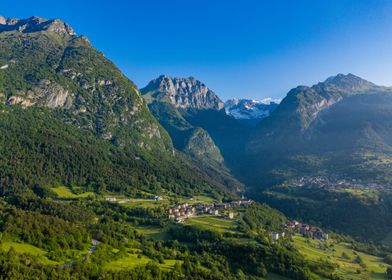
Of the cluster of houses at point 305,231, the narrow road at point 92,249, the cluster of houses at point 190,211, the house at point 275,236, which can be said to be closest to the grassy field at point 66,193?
the cluster of houses at point 190,211

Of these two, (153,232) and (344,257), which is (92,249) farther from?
(344,257)

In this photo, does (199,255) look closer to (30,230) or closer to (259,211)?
(30,230)

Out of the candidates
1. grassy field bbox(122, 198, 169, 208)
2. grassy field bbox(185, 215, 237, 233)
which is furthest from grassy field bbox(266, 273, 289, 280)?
grassy field bbox(122, 198, 169, 208)

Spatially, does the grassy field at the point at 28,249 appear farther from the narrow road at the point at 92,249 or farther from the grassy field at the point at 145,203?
the grassy field at the point at 145,203

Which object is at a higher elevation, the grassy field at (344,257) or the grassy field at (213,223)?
the grassy field at (213,223)

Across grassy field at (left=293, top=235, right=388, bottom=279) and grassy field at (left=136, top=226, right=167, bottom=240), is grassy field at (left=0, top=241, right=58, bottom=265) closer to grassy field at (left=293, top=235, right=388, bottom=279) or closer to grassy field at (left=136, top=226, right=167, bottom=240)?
grassy field at (left=136, top=226, right=167, bottom=240)

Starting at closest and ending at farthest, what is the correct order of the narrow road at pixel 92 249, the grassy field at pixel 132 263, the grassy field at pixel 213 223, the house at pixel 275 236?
the narrow road at pixel 92 249, the grassy field at pixel 132 263, the grassy field at pixel 213 223, the house at pixel 275 236
